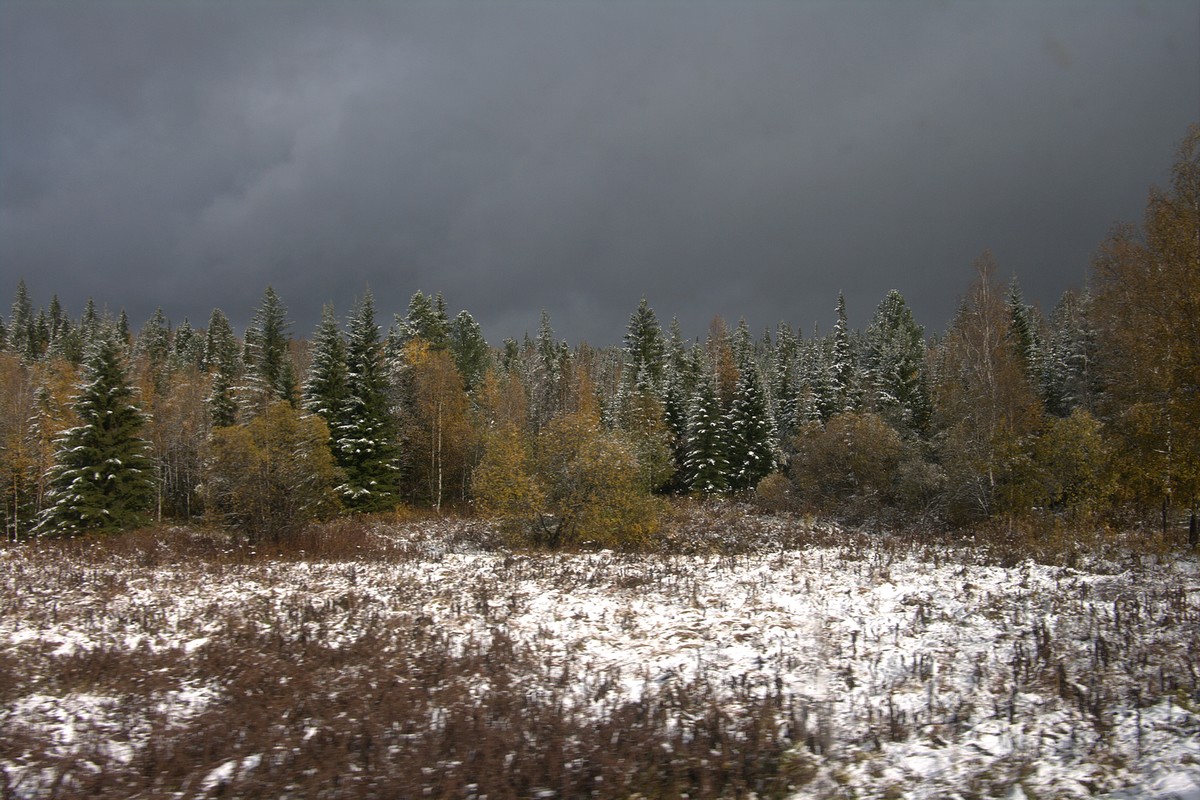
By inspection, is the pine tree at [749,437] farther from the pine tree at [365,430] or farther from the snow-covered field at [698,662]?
the snow-covered field at [698,662]

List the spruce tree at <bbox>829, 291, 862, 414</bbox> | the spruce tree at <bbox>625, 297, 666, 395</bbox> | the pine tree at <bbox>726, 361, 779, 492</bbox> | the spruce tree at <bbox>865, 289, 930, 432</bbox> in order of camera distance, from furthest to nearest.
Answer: the spruce tree at <bbox>625, 297, 666, 395</bbox> → the spruce tree at <bbox>829, 291, 862, 414</bbox> → the pine tree at <bbox>726, 361, 779, 492</bbox> → the spruce tree at <bbox>865, 289, 930, 432</bbox>

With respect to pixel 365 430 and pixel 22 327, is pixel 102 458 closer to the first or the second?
pixel 365 430

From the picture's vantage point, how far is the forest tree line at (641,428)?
51.8 feet

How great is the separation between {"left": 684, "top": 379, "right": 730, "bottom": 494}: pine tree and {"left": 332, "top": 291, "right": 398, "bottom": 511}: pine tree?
20594 millimetres

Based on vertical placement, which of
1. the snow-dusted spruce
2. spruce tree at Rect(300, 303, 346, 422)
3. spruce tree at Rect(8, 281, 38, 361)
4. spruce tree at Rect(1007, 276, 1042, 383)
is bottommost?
the snow-dusted spruce

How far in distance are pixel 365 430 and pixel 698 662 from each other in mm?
32253

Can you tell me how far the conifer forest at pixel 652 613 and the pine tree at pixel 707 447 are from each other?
9056mm

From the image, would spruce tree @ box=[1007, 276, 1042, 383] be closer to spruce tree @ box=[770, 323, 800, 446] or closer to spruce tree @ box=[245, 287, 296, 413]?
spruce tree @ box=[770, 323, 800, 446]

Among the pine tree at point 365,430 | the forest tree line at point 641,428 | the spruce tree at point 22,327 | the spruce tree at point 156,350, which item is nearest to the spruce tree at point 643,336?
the forest tree line at point 641,428

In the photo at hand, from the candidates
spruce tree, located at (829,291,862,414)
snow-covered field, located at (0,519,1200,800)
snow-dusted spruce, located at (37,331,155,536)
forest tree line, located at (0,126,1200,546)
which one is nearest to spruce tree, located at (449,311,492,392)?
forest tree line, located at (0,126,1200,546)

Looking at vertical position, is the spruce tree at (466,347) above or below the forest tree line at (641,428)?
above

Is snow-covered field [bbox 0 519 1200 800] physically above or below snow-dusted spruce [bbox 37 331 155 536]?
below

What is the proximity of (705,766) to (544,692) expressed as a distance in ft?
8.46

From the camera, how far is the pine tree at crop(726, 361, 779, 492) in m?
46.5
